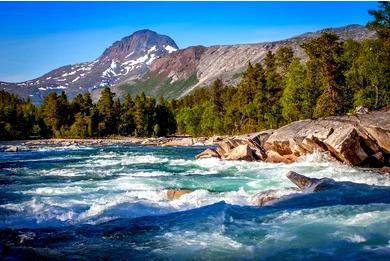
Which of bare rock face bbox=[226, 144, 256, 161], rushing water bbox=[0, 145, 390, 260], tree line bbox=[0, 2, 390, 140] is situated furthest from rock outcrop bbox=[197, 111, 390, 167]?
tree line bbox=[0, 2, 390, 140]

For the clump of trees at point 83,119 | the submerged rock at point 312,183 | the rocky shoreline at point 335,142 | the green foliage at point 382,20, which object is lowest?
the submerged rock at point 312,183

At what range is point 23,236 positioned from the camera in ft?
50.9

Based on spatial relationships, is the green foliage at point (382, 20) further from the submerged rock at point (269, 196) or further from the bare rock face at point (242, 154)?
the submerged rock at point (269, 196)

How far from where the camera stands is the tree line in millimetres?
66375

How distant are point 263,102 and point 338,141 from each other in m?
55.5

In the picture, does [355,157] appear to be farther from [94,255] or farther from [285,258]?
[94,255]

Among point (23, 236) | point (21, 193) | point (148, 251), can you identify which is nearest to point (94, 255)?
point (148, 251)

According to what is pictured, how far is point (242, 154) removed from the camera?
48656mm

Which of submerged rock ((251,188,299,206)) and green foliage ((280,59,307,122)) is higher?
green foliage ((280,59,307,122))

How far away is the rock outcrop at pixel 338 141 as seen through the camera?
38062 mm

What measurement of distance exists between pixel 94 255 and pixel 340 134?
3002cm

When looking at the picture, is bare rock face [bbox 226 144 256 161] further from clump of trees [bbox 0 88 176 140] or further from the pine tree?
clump of trees [bbox 0 88 176 140]

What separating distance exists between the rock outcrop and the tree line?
68.1 ft

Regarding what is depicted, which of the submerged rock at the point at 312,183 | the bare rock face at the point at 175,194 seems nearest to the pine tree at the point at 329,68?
the submerged rock at the point at 312,183
